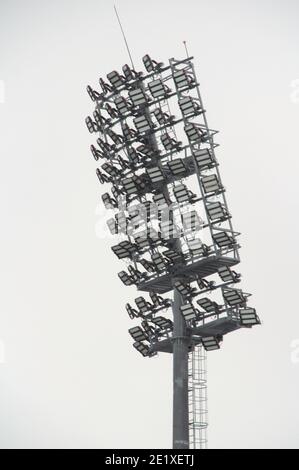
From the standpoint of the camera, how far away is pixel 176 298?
3927 inches

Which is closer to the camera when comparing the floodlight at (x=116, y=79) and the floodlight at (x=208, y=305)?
the floodlight at (x=208, y=305)

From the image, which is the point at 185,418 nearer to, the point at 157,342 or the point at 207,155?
the point at 157,342

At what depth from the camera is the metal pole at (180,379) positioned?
9544 cm

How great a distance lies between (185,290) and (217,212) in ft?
21.5

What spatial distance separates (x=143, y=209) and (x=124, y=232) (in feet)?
9.58

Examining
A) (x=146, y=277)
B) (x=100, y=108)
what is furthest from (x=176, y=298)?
(x=100, y=108)

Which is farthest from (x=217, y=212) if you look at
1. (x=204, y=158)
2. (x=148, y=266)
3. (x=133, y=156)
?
(x=133, y=156)

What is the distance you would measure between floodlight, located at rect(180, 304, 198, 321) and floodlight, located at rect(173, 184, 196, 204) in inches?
307

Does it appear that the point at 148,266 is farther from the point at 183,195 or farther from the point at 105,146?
the point at 105,146

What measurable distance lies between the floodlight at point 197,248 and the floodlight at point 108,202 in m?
10.3

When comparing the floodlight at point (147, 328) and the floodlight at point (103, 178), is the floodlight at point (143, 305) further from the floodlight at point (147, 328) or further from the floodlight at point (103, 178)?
the floodlight at point (103, 178)

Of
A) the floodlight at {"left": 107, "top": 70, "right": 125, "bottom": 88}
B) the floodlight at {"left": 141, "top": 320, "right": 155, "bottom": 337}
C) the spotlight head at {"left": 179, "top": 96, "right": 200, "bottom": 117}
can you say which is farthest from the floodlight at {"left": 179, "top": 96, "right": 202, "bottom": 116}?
the floodlight at {"left": 141, "top": 320, "right": 155, "bottom": 337}

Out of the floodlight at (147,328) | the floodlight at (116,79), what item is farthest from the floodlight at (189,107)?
the floodlight at (147,328)
